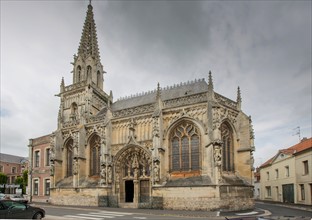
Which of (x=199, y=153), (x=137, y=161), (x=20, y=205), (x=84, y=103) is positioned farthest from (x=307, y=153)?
(x=20, y=205)

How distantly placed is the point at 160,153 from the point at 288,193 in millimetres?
17571

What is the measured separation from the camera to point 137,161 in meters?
25.4

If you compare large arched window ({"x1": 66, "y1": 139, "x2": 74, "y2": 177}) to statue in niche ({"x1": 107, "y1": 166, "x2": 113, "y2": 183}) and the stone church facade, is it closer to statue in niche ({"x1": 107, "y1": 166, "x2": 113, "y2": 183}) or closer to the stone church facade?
the stone church facade

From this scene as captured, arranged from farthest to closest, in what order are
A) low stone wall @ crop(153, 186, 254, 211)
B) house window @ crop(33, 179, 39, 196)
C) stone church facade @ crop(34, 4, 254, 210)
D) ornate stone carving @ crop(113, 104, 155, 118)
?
house window @ crop(33, 179, 39, 196) < ornate stone carving @ crop(113, 104, 155, 118) < stone church facade @ crop(34, 4, 254, 210) < low stone wall @ crop(153, 186, 254, 211)

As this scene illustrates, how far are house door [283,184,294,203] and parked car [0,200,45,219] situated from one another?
26.3 m

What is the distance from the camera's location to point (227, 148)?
78.7 ft

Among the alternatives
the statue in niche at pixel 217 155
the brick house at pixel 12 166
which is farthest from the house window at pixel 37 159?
the brick house at pixel 12 166

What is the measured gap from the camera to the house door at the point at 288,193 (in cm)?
3133

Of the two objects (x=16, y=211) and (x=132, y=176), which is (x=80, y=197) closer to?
(x=132, y=176)

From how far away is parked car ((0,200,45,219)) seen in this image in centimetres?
1315

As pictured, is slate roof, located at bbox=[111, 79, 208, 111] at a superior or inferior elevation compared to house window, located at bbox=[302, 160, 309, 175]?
superior

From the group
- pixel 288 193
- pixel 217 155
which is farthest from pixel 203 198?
pixel 288 193

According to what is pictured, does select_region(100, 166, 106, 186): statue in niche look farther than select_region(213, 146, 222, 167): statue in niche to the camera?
Yes

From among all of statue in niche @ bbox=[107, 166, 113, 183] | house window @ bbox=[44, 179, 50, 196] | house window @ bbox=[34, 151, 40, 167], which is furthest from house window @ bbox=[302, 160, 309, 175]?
house window @ bbox=[34, 151, 40, 167]
